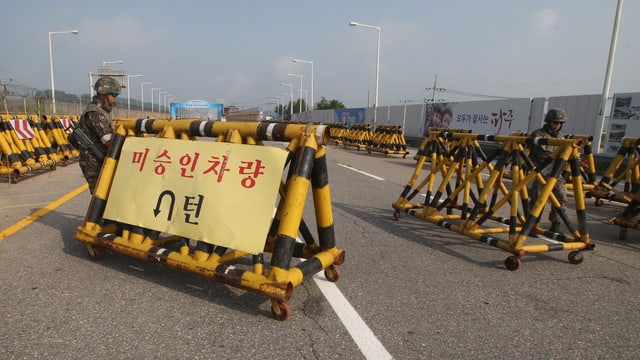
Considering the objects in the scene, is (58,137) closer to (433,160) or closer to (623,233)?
Result: (433,160)

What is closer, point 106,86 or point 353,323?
point 353,323

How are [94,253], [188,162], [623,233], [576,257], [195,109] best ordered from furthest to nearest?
[195,109]
[623,233]
[576,257]
[94,253]
[188,162]

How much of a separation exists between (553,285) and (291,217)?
2767 mm

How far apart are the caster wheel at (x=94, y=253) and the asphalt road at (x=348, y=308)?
7 centimetres

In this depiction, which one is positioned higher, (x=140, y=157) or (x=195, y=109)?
(x=195, y=109)

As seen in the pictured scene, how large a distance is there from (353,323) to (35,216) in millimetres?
5376

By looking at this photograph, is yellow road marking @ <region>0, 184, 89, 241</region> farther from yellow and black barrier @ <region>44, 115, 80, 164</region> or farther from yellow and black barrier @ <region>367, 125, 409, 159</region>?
yellow and black barrier @ <region>367, 125, 409, 159</region>

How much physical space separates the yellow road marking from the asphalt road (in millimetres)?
124

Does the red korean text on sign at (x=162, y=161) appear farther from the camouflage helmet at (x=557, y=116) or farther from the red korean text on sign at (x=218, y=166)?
the camouflage helmet at (x=557, y=116)

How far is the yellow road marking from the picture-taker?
16.9 ft

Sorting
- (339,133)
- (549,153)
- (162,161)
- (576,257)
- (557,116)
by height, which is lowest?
(576,257)

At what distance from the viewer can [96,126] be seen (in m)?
4.82

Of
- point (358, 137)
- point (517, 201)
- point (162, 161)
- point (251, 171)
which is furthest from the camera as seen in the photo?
point (358, 137)

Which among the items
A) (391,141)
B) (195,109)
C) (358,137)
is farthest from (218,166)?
(195,109)
